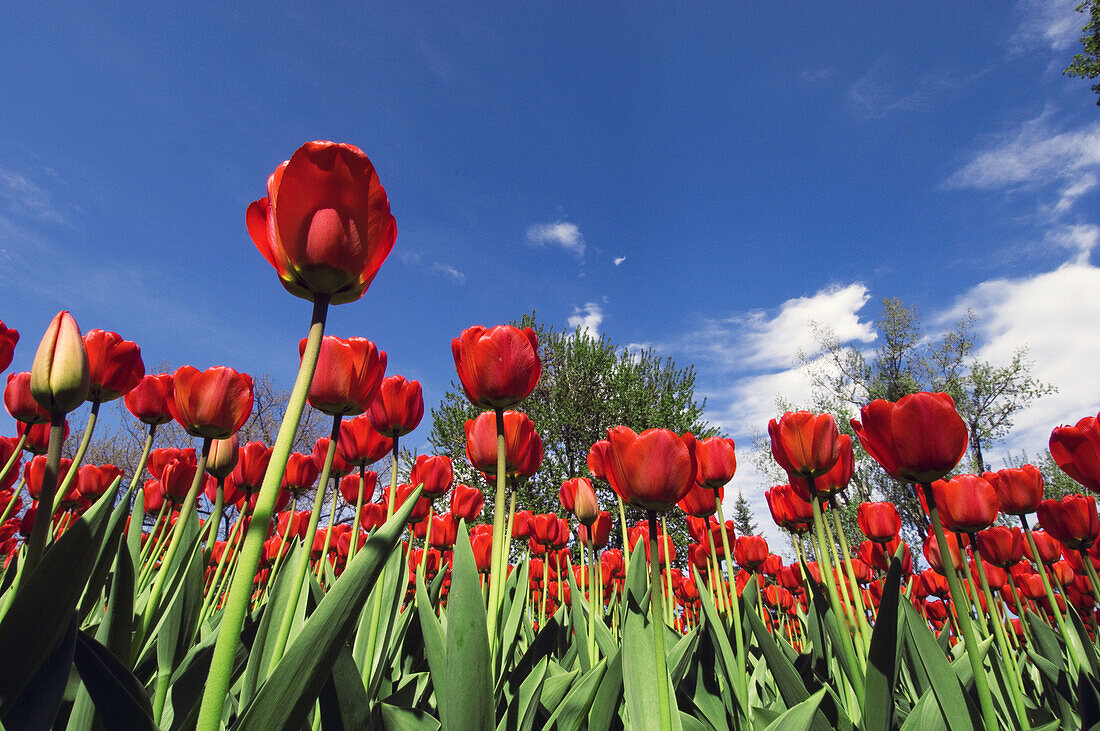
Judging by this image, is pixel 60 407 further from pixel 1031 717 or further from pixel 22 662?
pixel 1031 717

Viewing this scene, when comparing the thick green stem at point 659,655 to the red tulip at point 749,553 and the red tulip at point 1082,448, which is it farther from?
the red tulip at point 749,553

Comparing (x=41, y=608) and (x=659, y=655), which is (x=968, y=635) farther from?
(x=41, y=608)

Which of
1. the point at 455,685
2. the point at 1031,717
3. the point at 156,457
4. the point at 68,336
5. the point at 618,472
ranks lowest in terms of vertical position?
the point at 1031,717

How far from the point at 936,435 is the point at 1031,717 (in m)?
1.41

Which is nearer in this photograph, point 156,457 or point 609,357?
point 156,457

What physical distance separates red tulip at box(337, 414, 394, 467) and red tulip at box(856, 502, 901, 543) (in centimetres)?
230

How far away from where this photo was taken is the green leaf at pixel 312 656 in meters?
0.60

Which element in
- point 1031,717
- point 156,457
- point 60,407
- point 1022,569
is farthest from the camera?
point 1022,569

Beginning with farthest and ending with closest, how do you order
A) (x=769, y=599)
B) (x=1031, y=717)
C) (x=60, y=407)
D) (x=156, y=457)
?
(x=769, y=599)
(x=156, y=457)
(x=1031, y=717)
(x=60, y=407)

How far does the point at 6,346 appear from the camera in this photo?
1.57 metres

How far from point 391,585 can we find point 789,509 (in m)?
1.94

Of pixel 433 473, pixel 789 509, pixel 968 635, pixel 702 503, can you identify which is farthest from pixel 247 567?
pixel 789 509

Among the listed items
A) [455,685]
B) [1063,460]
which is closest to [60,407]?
[455,685]

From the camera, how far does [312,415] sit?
1862 centimetres
